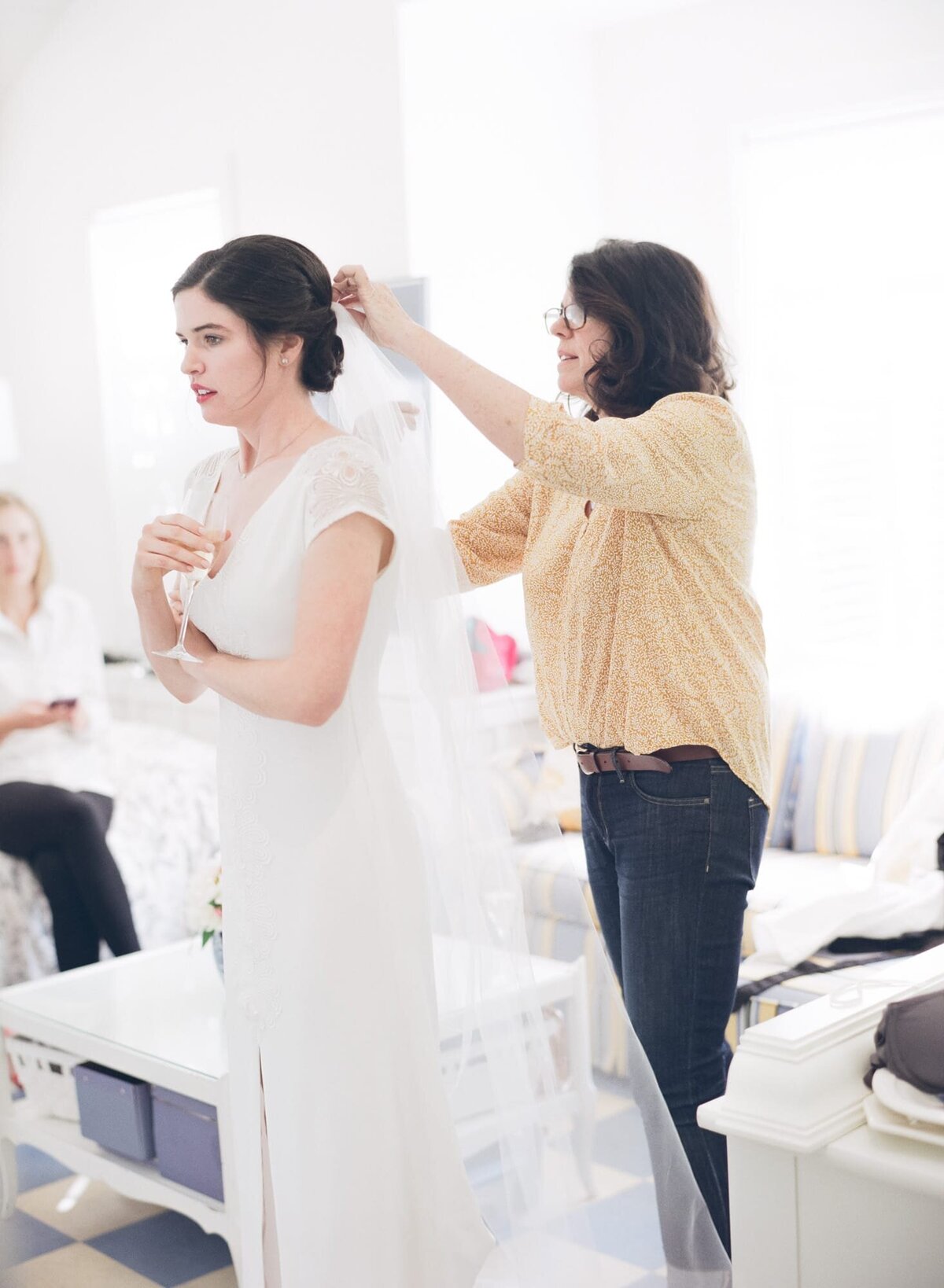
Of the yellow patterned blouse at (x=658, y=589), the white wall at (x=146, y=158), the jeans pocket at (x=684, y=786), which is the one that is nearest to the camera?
the yellow patterned blouse at (x=658, y=589)

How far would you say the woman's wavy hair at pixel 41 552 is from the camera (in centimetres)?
388

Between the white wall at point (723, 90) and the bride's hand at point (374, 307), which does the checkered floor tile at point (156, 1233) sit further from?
the white wall at point (723, 90)

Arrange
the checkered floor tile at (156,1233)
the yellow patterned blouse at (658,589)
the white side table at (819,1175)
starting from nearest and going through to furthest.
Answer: the white side table at (819,1175)
the yellow patterned blouse at (658,589)
the checkered floor tile at (156,1233)

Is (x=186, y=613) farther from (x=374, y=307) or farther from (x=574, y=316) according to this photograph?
(x=574, y=316)

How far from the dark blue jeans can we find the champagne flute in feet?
1.84

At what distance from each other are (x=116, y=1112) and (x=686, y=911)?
123cm

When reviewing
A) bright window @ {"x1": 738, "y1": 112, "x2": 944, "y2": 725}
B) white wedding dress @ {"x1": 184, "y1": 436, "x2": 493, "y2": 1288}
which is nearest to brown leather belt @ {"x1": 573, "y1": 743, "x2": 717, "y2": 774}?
white wedding dress @ {"x1": 184, "y1": 436, "x2": 493, "y2": 1288}

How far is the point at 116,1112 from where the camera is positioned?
2.45m

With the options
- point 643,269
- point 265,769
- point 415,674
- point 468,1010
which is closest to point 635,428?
point 643,269

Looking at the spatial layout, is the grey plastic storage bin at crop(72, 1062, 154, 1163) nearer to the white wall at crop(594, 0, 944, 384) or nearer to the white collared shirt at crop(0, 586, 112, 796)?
the white collared shirt at crop(0, 586, 112, 796)

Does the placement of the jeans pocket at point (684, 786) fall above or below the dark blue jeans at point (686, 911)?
above

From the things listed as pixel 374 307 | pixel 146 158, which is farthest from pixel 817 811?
pixel 146 158

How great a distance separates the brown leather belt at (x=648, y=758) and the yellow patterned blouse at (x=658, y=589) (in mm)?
12

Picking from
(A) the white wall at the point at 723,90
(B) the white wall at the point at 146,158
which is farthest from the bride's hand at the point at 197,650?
(A) the white wall at the point at 723,90
